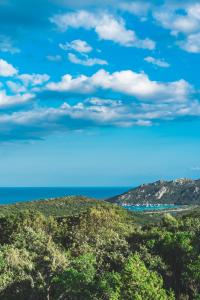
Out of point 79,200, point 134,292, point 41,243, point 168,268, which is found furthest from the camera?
point 79,200

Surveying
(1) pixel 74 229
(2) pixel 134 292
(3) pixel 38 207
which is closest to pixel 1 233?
(1) pixel 74 229

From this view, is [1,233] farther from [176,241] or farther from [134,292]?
[134,292]

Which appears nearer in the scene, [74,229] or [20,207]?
[74,229]

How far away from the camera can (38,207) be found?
171 m

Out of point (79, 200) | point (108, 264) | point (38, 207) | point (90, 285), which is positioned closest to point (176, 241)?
point (108, 264)

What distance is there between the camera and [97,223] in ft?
322

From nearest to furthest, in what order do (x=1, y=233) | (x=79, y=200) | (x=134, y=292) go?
(x=134, y=292), (x=1, y=233), (x=79, y=200)

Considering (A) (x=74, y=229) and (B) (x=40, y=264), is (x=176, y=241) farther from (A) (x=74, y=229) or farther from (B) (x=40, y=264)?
(A) (x=74, y=229)

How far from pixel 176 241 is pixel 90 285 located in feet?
52.2

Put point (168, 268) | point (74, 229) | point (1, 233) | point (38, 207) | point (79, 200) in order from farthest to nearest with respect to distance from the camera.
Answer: point (79, 200)
point (38, 207)
point (1, 233)
point (74, 229)
point (168, 268)

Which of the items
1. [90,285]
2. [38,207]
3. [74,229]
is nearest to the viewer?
[90,285]

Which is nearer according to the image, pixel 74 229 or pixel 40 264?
pixel 40 264

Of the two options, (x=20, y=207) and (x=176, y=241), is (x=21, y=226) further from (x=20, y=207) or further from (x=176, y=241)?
(x=20, y=207)

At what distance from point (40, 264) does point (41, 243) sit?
8.59m
